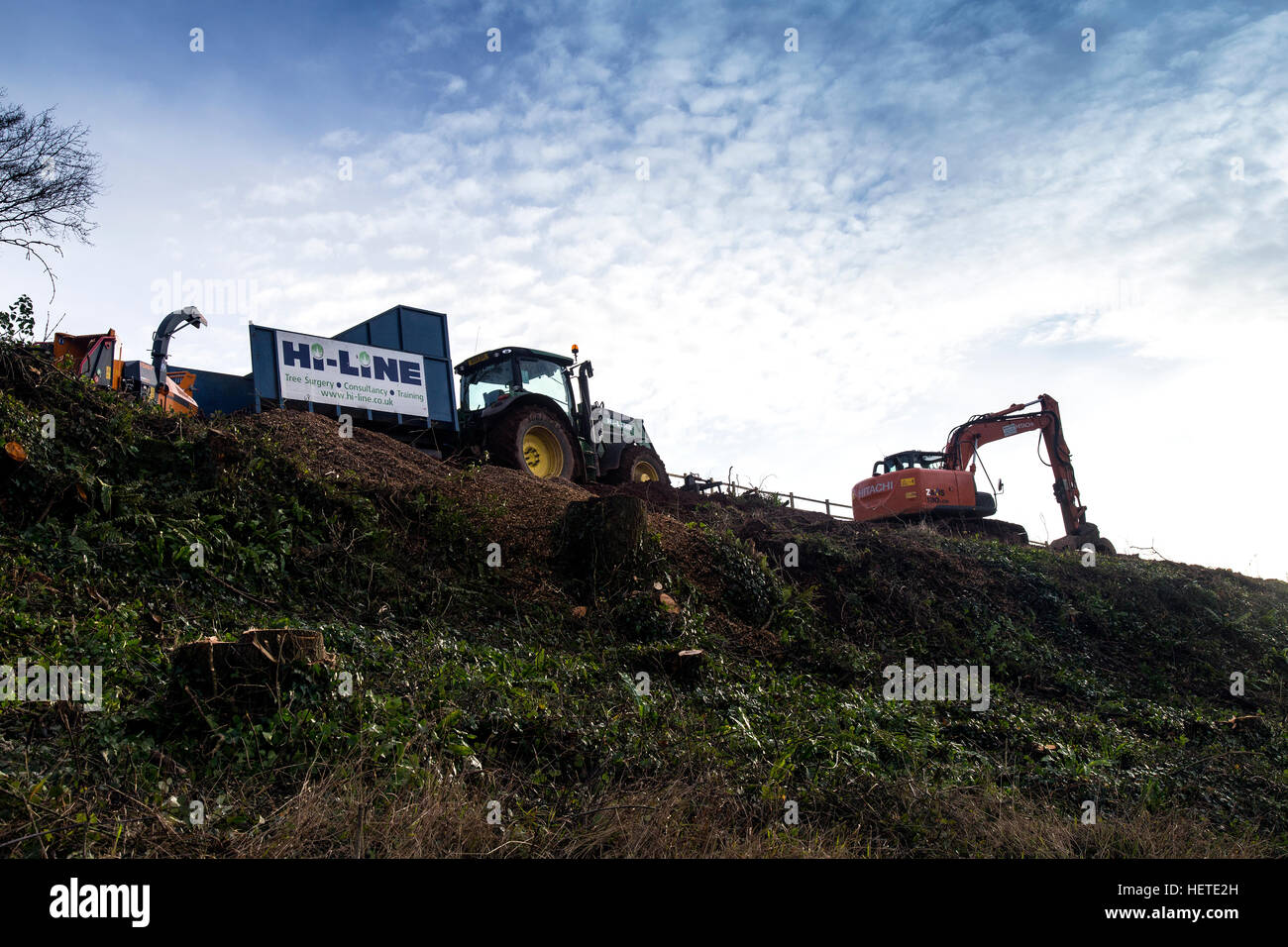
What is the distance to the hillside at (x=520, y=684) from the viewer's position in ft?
15.3

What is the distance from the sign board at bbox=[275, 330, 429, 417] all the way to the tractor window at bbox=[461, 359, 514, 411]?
1748 mm

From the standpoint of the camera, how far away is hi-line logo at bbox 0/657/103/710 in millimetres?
4906

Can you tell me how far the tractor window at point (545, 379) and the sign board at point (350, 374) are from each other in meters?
2.01

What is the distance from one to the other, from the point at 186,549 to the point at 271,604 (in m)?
0.92

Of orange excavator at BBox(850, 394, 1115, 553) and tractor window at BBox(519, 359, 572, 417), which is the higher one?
tractor window at BBox(519, 359, 572, 417)

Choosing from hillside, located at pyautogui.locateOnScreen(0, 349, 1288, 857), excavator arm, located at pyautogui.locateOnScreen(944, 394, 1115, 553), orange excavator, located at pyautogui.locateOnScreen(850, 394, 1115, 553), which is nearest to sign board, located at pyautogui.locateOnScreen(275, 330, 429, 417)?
hillside, located at pyautogui.locateOnScreen(0, 349, 1288, 857)

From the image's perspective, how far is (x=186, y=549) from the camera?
737 cm

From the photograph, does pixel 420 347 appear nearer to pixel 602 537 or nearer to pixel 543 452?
pixel 543 452

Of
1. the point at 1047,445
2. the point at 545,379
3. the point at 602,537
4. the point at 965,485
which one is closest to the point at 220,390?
the point at 545,379

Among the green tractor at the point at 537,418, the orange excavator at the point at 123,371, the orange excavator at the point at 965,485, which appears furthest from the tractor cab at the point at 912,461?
the orange excavator at the point at 123,371

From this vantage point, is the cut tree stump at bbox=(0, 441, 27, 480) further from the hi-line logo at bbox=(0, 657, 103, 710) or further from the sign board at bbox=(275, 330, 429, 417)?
the sign board at bbox=(275, 330, 429, 417)

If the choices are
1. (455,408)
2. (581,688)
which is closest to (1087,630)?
(581,688)
